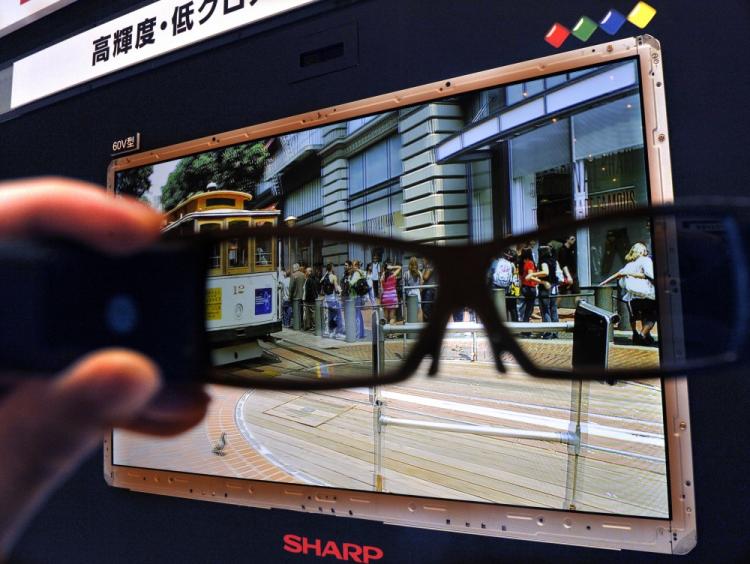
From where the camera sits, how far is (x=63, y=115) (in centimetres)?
211

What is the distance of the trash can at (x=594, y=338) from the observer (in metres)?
1.03

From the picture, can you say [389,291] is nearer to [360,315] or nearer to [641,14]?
[360,315]

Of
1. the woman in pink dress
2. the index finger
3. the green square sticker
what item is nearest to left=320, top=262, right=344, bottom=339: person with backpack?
the woman in pink dress

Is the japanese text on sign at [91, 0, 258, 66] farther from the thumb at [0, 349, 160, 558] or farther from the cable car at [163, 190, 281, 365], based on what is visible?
the thumb at [0, 349, 160, 558]

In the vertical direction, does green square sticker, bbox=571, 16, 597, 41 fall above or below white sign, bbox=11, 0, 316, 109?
below

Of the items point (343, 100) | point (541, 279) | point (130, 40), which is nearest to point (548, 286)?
point (541, 279)

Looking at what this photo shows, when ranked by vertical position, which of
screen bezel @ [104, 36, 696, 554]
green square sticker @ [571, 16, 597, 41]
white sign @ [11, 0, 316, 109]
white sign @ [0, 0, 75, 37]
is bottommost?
screen bezel @ [104, 36, 696, 554]

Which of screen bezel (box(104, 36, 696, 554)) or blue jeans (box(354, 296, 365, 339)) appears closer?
screen bezel (box(104, 36, 696, 554))

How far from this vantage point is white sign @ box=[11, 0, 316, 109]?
5.42 ft

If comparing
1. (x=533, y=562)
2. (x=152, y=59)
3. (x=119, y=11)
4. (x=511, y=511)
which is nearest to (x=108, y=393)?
(x=511, y=511)

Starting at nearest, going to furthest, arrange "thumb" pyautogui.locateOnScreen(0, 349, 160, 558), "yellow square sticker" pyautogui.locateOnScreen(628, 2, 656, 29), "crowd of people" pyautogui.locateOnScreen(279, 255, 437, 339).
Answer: "thumb" pyautogui.locateOnScreen(0, 349, 160, 558) → "crowd of people" pyautogui.locateOnScreen(279, 255, 437, 339) → "yellow square sticker" pyautogui.locateOnScreen(628, 2, 656, 29)

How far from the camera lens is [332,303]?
128 cm

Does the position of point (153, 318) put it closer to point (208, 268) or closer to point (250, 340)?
point (208, 268)

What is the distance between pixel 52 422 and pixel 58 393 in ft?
0.07
